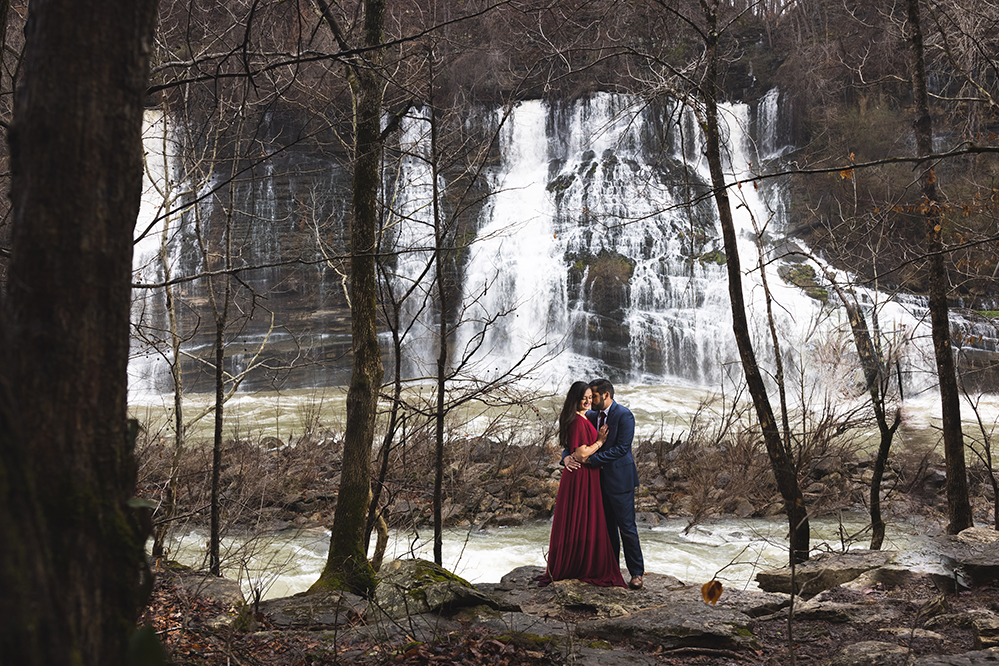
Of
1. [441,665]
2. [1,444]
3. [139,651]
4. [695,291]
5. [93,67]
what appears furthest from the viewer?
[695,291]

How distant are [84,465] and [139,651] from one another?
368 mm

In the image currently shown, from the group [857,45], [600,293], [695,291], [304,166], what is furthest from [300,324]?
[857,45]

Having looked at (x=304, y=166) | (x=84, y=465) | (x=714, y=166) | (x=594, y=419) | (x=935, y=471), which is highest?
(x=304, y=166)

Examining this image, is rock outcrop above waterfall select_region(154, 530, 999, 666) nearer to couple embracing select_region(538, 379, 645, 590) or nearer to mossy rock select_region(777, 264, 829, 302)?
couple embracing select_region(538, 379, 645, 590)

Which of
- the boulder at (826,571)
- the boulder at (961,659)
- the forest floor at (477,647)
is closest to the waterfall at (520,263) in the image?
the boulder at (826,571)

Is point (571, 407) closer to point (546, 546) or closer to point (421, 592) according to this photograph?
point (421, 592)

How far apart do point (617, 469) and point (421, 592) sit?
1.93m

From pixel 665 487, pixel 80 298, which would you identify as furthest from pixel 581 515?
pixel 665 487

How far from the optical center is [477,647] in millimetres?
3545

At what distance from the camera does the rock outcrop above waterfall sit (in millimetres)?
3635

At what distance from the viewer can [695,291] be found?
21.2m

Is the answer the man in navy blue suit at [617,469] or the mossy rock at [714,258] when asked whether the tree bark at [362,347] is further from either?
the mossy rock at [714,258]

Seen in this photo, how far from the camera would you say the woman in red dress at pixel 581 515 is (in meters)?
5.63

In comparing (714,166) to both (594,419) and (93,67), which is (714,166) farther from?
(93,67)
